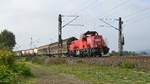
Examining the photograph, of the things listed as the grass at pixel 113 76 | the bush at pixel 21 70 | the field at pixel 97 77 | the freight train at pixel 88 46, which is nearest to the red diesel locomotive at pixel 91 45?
the freight train at pixel 88 46

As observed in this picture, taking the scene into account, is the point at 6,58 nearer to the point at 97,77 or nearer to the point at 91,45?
the point at 97,77

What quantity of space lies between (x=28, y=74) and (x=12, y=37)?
90.3 meters

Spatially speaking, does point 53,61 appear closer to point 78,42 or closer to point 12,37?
point 78,42

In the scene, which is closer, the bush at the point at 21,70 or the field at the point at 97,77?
the field at the point at 97,77

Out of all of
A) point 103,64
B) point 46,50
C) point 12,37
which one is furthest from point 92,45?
point 12,37

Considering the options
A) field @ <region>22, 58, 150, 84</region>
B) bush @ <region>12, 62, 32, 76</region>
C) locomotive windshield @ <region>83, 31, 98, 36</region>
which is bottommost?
field @ <region>22, 58, 150, 84</region>

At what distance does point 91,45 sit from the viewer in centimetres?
4681

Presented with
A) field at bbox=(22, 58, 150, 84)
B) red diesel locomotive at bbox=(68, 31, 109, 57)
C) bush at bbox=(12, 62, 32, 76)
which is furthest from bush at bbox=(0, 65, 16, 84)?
red diesel locomotive at bbox=(68, 31, 109, 57)

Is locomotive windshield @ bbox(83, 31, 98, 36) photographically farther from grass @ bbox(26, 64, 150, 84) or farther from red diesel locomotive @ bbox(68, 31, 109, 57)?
grass @ bbox(26, 64, 150, 84)

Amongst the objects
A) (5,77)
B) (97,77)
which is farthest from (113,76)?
(5,77)

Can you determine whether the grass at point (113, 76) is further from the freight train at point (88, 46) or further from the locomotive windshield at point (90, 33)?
the locomotive windshield at point (90, 33)

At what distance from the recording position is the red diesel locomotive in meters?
46.4

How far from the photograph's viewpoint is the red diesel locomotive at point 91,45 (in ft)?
152

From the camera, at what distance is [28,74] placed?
26500mm
